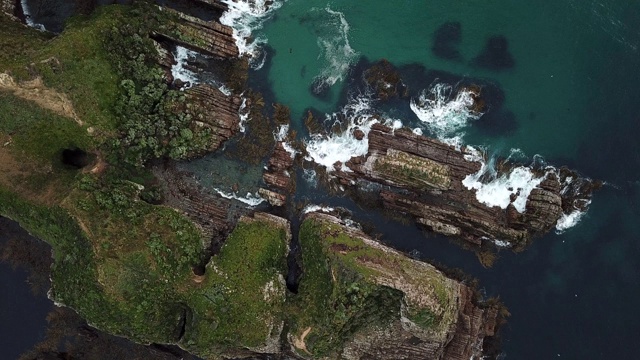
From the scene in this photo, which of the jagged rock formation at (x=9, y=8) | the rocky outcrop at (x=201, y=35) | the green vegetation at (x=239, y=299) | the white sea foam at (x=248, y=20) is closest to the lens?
the green vegetation at (x=239, y=299)

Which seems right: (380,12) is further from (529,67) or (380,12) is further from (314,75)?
(529,67)

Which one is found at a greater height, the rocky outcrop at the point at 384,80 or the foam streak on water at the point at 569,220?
the rocky outcrop at the point at 384,80

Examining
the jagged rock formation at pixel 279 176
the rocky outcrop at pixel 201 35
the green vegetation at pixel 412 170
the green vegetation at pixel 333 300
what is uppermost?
the rocky outcrop at pixel 201 35

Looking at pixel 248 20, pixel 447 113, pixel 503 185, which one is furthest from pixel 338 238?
pixel 248 20

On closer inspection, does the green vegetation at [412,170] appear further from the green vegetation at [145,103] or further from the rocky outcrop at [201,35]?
the rocky outcrop at [201,35]

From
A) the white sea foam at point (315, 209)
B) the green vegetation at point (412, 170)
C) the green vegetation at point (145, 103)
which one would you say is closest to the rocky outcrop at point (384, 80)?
the green vegetation at point (412, 170)

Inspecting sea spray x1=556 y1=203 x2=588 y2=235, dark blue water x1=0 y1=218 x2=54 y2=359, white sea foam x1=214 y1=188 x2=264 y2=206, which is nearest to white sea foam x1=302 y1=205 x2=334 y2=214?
white sea foam x1=214 y1=188 x2=264 y2=206
